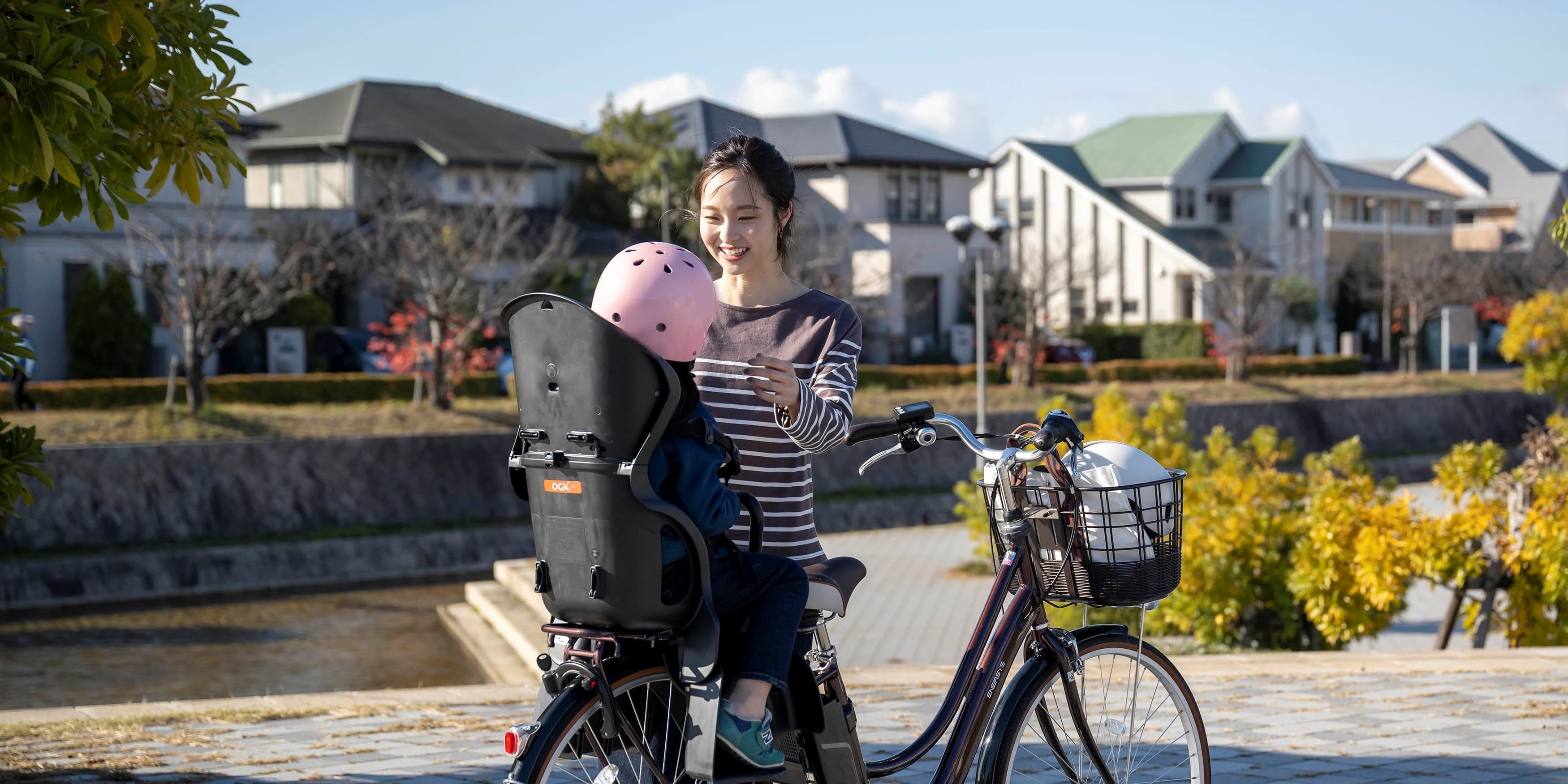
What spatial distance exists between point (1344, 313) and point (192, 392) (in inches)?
1744

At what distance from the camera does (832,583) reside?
302cm

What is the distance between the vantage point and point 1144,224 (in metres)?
48.6

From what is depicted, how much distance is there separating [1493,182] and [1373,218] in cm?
1574

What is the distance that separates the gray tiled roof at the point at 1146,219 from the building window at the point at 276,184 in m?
25.1

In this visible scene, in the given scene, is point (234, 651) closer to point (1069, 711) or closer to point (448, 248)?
point (1069, 711)

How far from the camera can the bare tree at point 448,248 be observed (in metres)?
22.0

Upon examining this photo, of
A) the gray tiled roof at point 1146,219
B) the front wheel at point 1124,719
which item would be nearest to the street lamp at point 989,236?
the front wheel at point 1124,719

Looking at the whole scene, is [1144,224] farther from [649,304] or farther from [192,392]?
[649,304]

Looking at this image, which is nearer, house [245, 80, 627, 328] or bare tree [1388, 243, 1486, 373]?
house [245, 80, 627, 328]

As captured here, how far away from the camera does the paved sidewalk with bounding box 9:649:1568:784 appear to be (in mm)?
4930

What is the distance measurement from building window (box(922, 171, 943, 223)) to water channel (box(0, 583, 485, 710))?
32098mm

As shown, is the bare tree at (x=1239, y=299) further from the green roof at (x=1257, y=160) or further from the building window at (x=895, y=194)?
the building window at (x=895, y=194)

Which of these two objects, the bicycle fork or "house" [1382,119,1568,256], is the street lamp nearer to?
the bicycle fork

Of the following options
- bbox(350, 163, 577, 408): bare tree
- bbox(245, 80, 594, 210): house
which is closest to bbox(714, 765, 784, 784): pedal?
bbox(350, 163, 577, 408): bare tree
